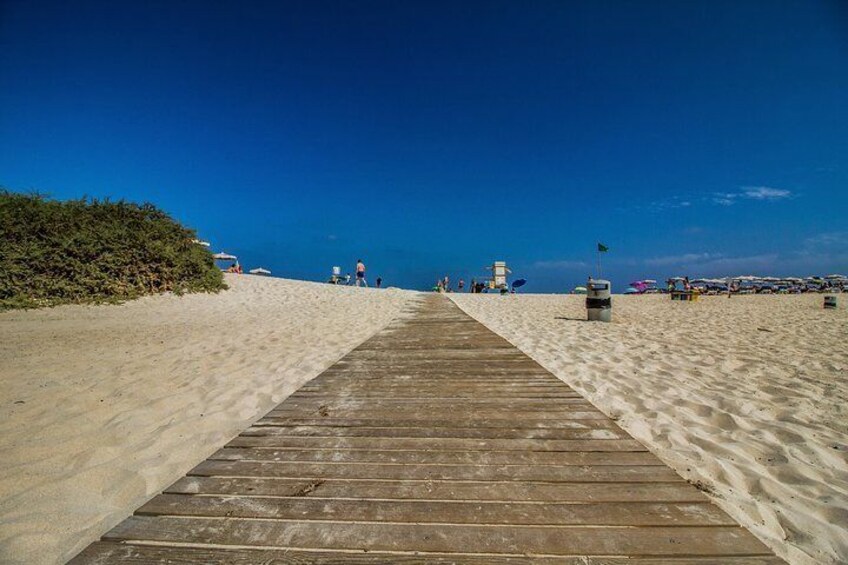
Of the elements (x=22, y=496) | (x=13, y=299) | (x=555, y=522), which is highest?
(x=13, y=299)

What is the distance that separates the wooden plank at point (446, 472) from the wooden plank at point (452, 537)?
0.39m

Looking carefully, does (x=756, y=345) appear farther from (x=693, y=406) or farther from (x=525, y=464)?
(x=525, y=464)

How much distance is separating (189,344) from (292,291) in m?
11.3

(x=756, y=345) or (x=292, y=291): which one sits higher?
(x=292, y=291)

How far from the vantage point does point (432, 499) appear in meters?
1.82

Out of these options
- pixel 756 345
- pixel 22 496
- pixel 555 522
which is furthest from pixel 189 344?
pixel 756 345

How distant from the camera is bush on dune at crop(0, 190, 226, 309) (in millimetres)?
10875

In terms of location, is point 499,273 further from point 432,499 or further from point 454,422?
point 432,499

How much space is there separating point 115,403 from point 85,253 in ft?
36.8

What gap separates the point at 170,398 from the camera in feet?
13.0

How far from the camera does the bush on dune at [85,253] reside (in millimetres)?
10875

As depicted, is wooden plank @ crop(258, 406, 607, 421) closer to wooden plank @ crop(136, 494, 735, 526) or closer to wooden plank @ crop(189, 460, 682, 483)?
wooden plank @ crop(189, 460, 682, 483)

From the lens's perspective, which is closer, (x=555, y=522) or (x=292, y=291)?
(x=555, y=522)

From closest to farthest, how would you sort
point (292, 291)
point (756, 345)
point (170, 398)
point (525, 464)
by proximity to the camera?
point (525, 464) → point (170, 398) → point (756, 345) → point (292, 291)
